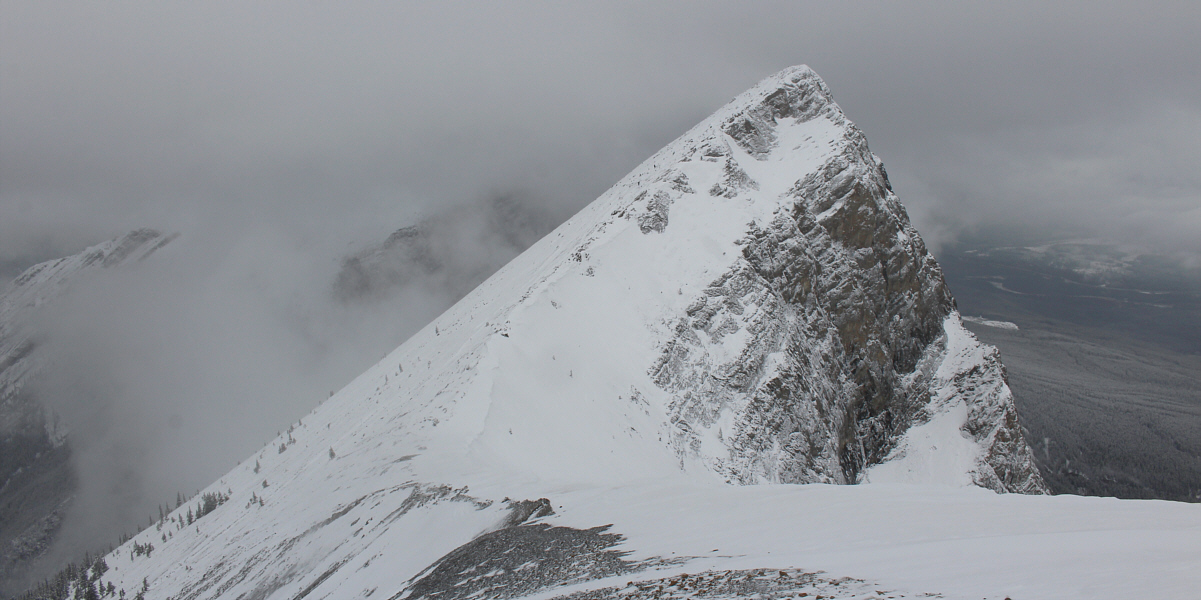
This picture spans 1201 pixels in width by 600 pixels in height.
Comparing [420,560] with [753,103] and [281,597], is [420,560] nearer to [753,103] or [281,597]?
[281,597]

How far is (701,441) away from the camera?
32406mm

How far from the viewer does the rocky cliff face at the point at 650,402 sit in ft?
57.7

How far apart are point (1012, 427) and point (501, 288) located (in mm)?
47958

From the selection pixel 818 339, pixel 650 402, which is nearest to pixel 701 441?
pixel 650 402

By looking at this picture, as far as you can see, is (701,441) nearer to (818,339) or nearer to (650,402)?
(650,402)

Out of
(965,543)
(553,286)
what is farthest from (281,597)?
(553,286)

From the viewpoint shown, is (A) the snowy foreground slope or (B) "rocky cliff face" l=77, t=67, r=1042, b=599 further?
(B) "rocky cliff face" l=77, t=67, r=1042, b=599

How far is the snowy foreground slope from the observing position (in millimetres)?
11508

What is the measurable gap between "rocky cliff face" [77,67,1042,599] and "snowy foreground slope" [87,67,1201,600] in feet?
0.57

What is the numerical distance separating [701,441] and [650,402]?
3.63m

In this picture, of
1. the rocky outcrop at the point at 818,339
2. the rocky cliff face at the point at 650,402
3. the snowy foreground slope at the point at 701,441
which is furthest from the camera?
the rocky outcrop at the point at 818,339

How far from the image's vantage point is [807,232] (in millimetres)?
Result: 48469

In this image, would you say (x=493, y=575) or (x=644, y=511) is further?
A: (x=644, y=511)

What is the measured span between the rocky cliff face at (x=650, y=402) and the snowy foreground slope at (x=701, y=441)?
6.8 inches
